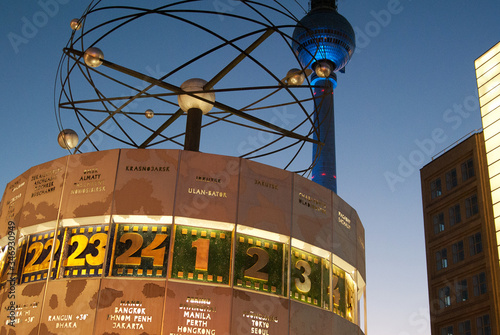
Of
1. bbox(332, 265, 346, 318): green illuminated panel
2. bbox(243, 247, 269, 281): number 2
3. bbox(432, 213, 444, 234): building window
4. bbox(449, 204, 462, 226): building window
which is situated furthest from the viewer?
bbox(432, 213, 444, 234): building window

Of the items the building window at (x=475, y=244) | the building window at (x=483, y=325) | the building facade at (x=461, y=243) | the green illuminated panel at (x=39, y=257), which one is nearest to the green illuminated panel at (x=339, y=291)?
the green illuminated panel at (x=39, y=257)

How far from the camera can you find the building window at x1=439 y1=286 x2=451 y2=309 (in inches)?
2798

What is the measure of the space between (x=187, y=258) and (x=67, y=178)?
5639 mm

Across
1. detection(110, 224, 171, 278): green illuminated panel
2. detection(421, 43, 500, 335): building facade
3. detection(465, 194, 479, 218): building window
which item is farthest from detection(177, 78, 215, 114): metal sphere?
detection(465, 194, 479, 218): building window

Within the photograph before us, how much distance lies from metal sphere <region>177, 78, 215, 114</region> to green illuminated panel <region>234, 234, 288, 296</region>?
5.87m

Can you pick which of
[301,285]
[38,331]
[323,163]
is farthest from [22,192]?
[323,163]

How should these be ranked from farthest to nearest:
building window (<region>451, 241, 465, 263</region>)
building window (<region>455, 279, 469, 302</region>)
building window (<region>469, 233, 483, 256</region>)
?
1. building window (<region>451, 241, 465, 263</region>)
2. building window (<region>455, 279, 469, 302</region>)
3. building window (<region>469, 233, 483, 256</region>)

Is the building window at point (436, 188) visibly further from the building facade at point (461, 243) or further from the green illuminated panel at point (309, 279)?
the green illuminated panel at point (309, 279)

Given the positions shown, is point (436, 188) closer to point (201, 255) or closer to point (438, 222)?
point (438, 222)

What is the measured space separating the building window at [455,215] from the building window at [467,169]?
363 centimetres

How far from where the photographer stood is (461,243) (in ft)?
235

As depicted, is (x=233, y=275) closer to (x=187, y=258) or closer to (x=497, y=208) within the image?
(x=187, y=258)

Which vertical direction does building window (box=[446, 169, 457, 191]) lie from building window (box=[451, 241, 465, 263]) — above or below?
above

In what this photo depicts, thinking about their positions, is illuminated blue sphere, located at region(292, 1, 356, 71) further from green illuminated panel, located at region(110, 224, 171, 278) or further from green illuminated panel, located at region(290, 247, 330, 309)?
green illuminated panel, located at region(110, 224, 171, 278)
